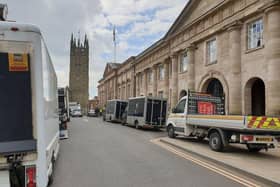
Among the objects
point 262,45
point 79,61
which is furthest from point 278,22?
point 79,61

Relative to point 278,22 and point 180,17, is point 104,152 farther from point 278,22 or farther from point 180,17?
point 180,17

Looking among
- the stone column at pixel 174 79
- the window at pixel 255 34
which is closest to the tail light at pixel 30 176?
the window at pixel 255 34

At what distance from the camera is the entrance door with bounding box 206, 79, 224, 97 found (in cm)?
2370

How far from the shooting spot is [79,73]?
115 metres

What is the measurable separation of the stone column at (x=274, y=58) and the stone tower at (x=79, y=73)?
323 ft

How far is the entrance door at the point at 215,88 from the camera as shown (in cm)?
2370

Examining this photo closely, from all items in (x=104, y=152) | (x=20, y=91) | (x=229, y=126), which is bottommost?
(x=104, y=152)

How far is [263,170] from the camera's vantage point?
8.15 meters

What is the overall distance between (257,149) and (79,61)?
10943cm

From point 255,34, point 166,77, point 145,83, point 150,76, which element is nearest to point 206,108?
point 255,34

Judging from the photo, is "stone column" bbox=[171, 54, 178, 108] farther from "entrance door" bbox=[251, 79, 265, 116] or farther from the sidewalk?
the sidewalk

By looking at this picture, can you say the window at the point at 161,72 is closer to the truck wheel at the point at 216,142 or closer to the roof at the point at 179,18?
the roof at the point at 179,18

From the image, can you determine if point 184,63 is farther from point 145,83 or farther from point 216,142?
point 216,142

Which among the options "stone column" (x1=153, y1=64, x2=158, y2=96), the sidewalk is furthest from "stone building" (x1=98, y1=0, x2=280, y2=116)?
the sidewalk
